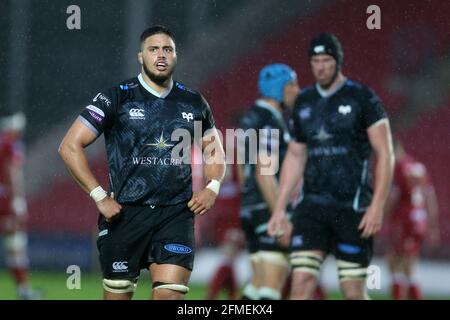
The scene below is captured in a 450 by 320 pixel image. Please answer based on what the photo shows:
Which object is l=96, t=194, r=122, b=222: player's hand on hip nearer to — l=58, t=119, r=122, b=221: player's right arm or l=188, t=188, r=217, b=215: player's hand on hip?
l=58, t=119, r=122, b=221: player's right arm

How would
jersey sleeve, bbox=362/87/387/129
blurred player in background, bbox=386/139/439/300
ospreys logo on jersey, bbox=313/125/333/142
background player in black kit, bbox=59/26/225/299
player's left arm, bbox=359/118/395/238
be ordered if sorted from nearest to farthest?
background player in black kit, bbox=59/26/225/299 < player's left arm, bbox=359/118/395/238 < jersey sleeve, bbox=362/87/387/129 < ospreys logo on jersey, bbox=313/125/333/142 < blurred player in background, bbox=386/139/439/300

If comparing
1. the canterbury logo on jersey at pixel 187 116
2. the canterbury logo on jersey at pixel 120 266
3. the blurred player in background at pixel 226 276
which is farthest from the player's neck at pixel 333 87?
the blurred player in background at pixel 226 276

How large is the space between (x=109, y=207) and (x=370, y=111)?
7.89 feet

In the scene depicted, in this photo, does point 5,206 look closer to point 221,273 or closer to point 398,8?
point 221,273

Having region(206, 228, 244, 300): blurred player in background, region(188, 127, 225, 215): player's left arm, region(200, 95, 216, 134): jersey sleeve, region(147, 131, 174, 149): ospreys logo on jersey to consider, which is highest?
region(200, 95, 216, 134): jersey sleeve

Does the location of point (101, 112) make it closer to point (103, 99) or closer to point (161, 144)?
point (103, 99)

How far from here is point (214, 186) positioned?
646 cm

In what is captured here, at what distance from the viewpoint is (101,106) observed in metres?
6.36

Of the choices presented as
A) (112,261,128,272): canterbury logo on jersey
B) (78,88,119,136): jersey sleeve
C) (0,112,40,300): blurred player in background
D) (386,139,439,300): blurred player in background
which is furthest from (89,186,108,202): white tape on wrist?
(0,112,40,300): blurred player in background

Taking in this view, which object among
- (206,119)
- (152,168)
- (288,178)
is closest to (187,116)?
(206,119)

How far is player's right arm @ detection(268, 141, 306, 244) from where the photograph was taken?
8102 mm

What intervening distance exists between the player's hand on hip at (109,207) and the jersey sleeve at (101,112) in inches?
15.4

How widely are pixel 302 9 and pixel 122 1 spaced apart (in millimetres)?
3248

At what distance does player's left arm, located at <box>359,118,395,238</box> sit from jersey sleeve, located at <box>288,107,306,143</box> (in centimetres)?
54
